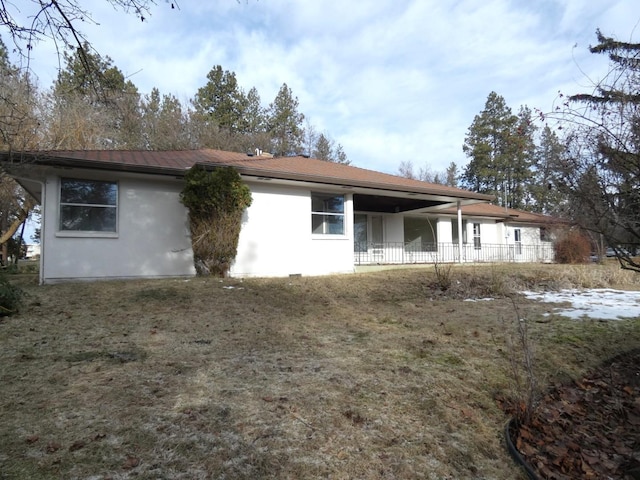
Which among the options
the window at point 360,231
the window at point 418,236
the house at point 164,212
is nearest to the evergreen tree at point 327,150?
the window at point 418,236

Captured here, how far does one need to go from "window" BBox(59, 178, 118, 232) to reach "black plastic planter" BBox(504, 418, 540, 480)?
10113 mm

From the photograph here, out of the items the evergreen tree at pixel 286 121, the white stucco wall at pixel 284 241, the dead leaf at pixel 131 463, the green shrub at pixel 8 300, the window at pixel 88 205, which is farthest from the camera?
the evergreen tree at pixel 286 121

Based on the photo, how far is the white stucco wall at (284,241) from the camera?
38.2ft

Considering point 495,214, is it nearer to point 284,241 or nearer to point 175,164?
point 284,241

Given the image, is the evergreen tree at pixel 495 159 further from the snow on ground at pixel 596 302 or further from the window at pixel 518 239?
the snow on ground at pixel 596 302

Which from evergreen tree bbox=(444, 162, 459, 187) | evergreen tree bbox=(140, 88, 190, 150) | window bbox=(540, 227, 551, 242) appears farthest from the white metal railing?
evergreen tree bbox=(444, 162, 459, 187)

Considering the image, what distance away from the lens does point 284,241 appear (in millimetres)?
12195

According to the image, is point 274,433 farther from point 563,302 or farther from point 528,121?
point 563,302

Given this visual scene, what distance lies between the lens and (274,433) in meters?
2.82

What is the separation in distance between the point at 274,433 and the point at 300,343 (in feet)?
7.47

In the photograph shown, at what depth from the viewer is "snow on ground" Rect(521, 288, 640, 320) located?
7.11 metres

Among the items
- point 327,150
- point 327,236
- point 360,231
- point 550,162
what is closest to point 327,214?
point 327,236

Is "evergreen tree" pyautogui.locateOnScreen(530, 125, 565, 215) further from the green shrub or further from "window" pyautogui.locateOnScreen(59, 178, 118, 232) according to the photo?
"window" pyautogui.locateOnScreen(59, 178, 118, 232)

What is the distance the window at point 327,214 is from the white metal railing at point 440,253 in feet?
11.4
